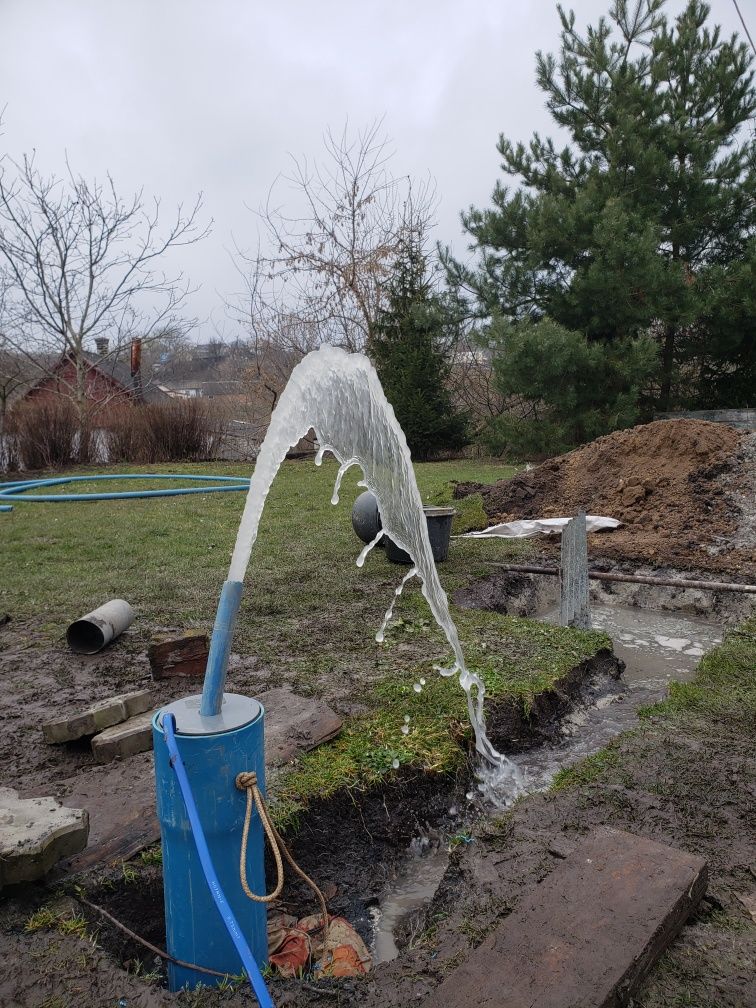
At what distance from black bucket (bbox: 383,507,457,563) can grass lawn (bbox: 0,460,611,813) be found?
0.11 meters

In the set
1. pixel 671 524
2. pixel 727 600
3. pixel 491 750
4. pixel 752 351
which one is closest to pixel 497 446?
pixel 752 351

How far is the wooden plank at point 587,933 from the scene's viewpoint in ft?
5.34

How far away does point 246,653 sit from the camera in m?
4.22

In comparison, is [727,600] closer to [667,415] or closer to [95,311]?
[667,415]

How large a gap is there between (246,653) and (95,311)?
51.5 feet

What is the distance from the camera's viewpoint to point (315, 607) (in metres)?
5.11

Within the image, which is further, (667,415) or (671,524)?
(667,415)

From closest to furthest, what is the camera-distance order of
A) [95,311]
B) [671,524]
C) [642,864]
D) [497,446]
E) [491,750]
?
[642,864]
[491,750]
[671,524]
[497,446]
[95,311]

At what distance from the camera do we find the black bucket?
6035 millimetres

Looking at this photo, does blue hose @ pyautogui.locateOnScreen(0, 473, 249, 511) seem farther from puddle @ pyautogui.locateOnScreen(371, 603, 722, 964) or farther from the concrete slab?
the concrete slab

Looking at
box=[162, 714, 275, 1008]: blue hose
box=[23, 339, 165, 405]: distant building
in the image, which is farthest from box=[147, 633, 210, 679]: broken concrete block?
box=[23, 339, 165, 405]: distant building

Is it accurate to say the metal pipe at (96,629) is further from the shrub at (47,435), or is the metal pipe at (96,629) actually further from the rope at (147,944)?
the shrub at (47,435)

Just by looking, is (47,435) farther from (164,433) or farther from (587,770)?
(587,770)

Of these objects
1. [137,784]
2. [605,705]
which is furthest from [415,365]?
[137,784]
